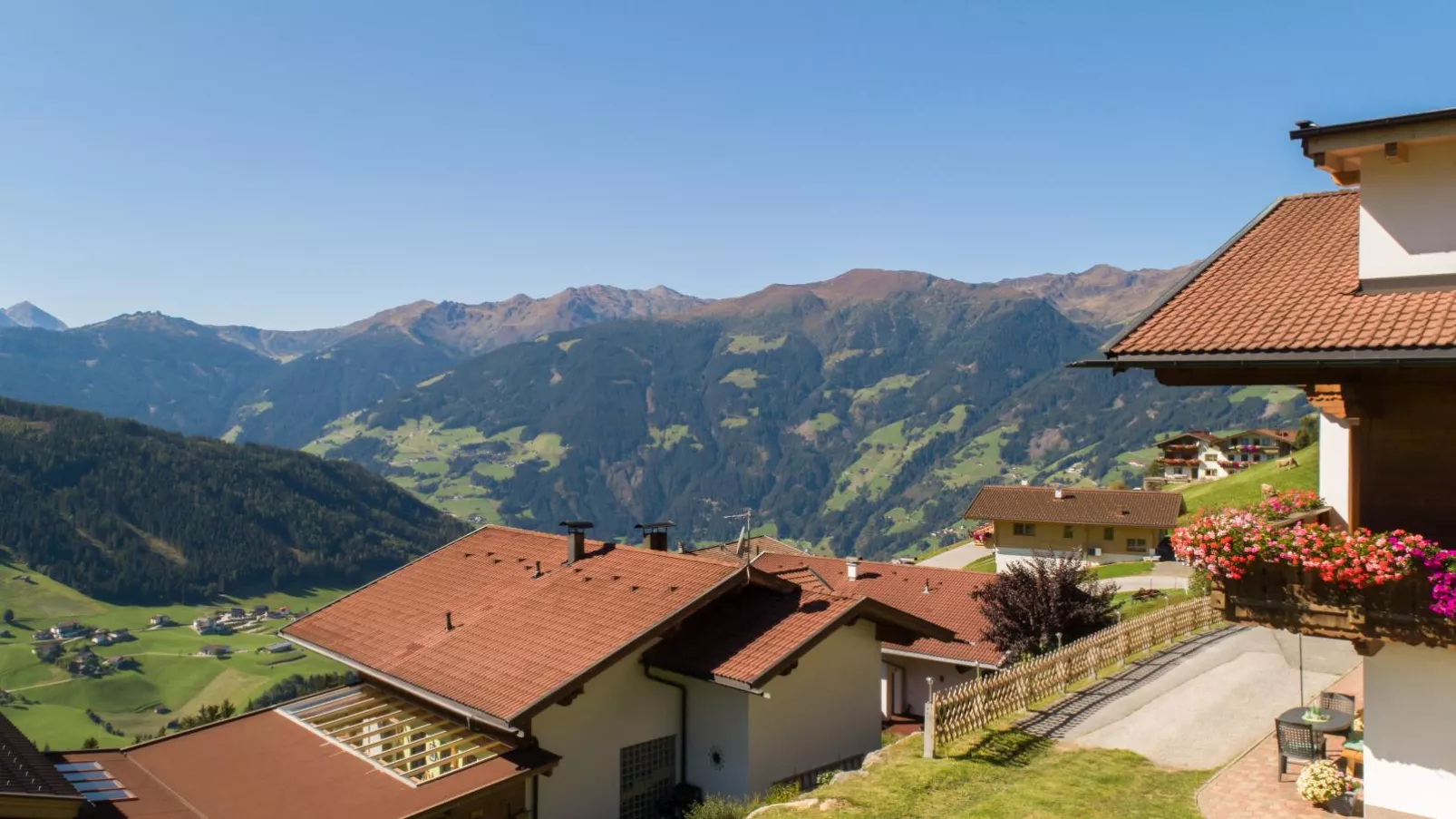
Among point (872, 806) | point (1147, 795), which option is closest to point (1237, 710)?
point (1147, 795)

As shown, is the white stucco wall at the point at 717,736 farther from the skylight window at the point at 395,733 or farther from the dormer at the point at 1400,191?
the dormer at the point at 1400,191

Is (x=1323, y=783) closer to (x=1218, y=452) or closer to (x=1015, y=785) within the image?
(x=1015, y=785)

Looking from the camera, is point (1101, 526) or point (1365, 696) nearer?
point (1365, 696)

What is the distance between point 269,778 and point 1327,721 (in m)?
19.6

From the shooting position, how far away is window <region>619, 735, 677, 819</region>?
21.9m

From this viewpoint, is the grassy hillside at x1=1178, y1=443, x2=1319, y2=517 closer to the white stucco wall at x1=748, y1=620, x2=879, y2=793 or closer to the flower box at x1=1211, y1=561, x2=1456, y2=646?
the white stucco wall at x1=748, y1=620, x2=879, y2=793

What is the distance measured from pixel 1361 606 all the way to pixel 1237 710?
13.4 meters

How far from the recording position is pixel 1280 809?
14.8m

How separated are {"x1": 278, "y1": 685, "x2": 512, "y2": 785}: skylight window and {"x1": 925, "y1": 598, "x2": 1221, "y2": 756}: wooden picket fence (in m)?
8.99

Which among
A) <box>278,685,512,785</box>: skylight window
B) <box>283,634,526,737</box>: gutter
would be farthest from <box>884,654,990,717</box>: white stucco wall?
<box>283,634,526,737</box>: gutter

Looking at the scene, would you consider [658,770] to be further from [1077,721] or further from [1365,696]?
[1365,696]

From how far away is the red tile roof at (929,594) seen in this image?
37938 mm

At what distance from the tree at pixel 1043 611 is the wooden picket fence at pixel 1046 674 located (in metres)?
2.03

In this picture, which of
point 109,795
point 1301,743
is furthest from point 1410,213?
point 109,795
